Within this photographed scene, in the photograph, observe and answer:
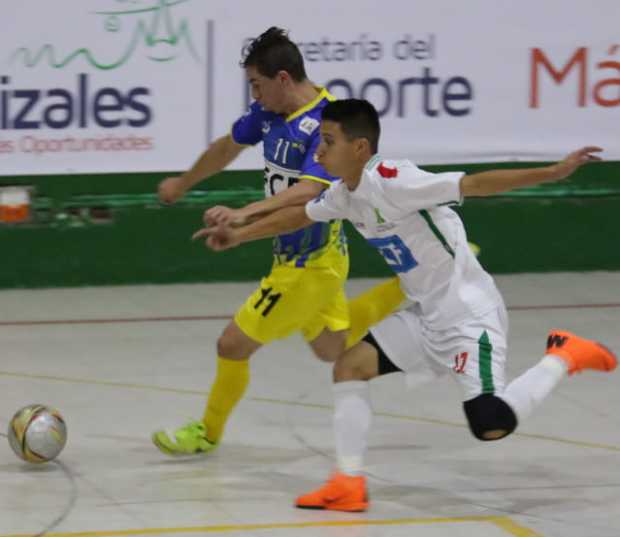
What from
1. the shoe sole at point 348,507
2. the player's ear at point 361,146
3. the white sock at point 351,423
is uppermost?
the player's ear at point 361,146

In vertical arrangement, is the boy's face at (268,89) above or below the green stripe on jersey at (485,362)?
above

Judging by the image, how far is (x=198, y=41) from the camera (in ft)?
32.0

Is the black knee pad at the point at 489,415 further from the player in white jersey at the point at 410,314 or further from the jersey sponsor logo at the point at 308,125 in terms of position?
the jersey sponsor logo at the point at 308,125

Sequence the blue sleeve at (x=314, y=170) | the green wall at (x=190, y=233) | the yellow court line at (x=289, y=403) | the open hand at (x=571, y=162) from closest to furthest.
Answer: the open hand at (x=571, y=162) → the blue sleeve at (x=314, y=170) → the yellow court line at (x=289, y=403) → the green wall at (x=190, y=233)

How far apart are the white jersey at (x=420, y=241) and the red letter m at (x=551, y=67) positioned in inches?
181

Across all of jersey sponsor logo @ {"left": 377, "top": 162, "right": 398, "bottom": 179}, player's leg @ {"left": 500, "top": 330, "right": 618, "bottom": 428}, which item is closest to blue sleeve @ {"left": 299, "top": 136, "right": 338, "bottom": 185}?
jersey sponsor logo @ {"left": 377, "top": 162, "right": 398, "bottom": 179}

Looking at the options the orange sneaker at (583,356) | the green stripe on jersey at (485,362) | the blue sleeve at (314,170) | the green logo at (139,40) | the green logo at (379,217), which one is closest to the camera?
the green stripe on jersey at (485,362)

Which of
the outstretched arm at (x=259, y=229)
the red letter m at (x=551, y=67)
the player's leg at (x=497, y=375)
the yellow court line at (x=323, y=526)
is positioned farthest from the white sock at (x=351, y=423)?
the red letter m at (x=551, y=67)

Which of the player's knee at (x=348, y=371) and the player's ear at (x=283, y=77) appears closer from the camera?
the player's knee at (x=348, y=371)

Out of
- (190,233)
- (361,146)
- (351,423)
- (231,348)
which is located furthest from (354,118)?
(190,233)

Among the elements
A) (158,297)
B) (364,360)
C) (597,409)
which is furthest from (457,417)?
(158,297)

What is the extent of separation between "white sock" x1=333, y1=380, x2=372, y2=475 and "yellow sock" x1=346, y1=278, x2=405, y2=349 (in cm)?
116

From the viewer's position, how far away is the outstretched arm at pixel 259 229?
5688 millimetres

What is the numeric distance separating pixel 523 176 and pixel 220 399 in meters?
1.93
